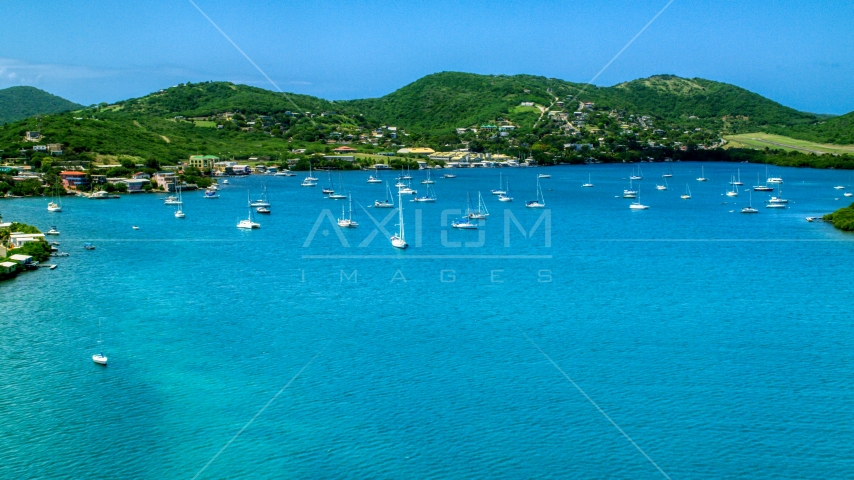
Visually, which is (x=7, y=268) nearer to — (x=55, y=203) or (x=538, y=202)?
(x=55, y=203)

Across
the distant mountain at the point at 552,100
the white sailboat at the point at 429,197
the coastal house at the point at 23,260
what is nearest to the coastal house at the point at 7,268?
the coastal house at the point at 23,260

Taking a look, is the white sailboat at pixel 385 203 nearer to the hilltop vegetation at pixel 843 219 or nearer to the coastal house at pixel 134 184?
the coastal house at pixel 134 184

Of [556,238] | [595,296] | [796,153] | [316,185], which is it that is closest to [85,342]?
[595,296]

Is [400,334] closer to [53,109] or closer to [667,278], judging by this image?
[667,278]

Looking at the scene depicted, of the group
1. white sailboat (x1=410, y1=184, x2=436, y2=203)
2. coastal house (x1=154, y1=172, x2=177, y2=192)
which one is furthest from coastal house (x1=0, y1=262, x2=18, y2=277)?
coastal house (x1=154, y1=172, x2=177, y2=192)

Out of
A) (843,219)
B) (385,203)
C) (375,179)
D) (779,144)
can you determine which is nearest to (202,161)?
(375,179)

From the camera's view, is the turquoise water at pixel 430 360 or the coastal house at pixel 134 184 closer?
the turquoise water at pixel 430 360

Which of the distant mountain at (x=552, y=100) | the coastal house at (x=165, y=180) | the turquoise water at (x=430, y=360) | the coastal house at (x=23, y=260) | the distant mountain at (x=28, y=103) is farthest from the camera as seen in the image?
the distant mountain at (x=28, y=103)
